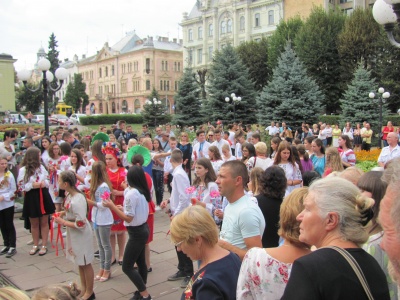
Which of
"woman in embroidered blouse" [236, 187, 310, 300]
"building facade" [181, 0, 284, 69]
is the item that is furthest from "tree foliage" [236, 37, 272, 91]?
"woman in embroidered blouse" [236, 187, 310, 300]

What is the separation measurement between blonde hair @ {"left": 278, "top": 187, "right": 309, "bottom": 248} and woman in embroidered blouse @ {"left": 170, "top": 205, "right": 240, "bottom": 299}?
46 cm

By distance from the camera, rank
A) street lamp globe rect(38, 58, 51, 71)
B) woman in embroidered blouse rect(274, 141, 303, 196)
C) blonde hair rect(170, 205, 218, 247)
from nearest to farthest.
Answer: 1. blonde hair rect(170, 205, 218, 247)
2. woman in embroidered blouse rect(274, 141, 303, 196)
3. street lamp globe rect(38, 58, 51, 71)

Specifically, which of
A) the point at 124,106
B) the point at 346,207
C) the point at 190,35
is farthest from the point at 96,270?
the point at 124,106

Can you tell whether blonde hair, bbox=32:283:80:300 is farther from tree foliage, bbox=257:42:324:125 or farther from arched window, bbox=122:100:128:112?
arched window, bbox=122:100:128:112

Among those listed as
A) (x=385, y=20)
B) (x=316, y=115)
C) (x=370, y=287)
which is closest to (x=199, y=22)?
(x=316, y=115)

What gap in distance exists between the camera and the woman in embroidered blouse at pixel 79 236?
527 centimetres

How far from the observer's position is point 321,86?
1563 inches

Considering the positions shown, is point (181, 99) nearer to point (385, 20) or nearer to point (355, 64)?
point (355, 64)

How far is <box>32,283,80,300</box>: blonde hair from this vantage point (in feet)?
6.59

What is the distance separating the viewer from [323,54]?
128ft

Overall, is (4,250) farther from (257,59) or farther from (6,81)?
(257,59)

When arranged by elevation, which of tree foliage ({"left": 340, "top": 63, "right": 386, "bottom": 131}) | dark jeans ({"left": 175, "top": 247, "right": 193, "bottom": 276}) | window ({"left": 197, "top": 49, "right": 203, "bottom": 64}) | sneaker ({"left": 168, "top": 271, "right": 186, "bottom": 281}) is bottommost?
sneaker ({"left": 168, "top": 271, "right": 186, "bottom": 281})

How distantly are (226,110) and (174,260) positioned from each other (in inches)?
1139

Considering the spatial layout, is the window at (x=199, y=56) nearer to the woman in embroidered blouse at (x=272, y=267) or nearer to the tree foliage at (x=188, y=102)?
the tree foliage at (x=188, y=102)
